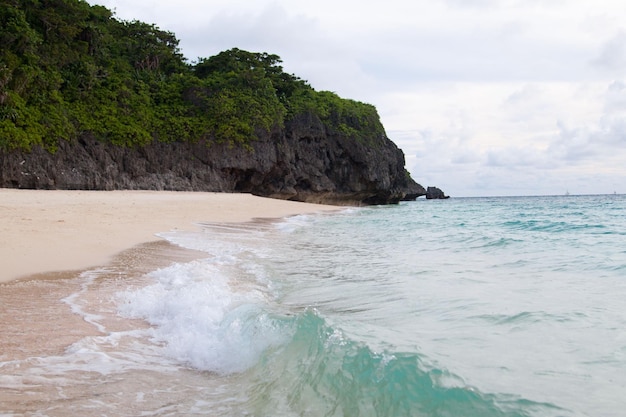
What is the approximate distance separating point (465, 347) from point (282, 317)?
1.44 m

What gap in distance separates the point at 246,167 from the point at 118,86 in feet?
30.4

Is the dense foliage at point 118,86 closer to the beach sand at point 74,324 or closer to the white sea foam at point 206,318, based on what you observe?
the beach sand at point 74,324

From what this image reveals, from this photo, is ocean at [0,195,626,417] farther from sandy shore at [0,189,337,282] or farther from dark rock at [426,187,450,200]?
dark rock at [426,187,450,200]

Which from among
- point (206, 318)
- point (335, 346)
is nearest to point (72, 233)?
point (206, 318)

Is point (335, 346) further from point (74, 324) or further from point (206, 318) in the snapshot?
point (74, 324)

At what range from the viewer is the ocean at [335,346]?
255cm

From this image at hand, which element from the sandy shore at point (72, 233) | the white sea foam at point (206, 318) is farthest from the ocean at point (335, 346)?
the sandy shore at point (72, 233)

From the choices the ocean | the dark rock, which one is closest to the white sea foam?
the ocean

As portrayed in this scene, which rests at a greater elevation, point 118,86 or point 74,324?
point 118,86

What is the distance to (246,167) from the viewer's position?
32500 mm

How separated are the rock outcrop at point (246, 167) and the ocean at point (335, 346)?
18.7 metres

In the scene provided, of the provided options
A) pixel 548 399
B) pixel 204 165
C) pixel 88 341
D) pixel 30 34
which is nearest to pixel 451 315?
pixel 548 399

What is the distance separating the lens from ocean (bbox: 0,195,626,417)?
8.37 ft

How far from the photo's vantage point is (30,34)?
21.6m
